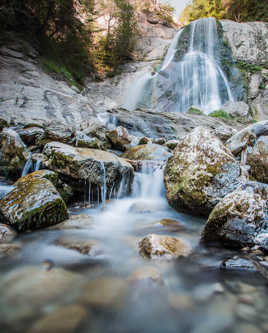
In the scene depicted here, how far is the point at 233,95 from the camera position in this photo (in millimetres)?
15633

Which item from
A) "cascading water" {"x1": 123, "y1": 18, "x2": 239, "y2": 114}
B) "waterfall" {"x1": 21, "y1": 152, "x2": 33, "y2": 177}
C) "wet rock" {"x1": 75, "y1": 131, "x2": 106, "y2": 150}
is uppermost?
"cascading water" {"x1": 123, "y1": 18, "x2": 239, "y2": 114}

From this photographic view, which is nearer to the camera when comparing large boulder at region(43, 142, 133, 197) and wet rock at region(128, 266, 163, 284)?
wet rock at region(128, 266, 163, 284)

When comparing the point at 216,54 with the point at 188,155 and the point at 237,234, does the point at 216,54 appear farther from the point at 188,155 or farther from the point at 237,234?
the point at 237,234

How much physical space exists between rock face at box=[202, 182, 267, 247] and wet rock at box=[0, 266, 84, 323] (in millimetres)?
1615

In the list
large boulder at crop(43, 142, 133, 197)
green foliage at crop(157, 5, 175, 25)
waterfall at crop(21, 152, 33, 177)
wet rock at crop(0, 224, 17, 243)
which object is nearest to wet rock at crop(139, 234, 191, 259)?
wet rock at crop(0, 224, 17, 243)

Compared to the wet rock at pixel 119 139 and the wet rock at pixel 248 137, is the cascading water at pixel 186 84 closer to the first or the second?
the wet rock at pixel 119 139

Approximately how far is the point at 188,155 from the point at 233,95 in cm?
1470

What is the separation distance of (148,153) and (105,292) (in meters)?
4.71

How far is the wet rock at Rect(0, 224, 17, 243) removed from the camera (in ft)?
7.71

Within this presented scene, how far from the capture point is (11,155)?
4.86 m

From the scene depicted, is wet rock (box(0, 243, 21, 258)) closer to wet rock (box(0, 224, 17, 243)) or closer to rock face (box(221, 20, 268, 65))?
wet rock (box(0, 224, 17, 243))

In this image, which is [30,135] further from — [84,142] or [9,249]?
[9,249]

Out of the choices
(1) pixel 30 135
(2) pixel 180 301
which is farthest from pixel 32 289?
(1) pixel 30 135

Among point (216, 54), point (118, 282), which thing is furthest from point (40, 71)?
point (216, 54)
